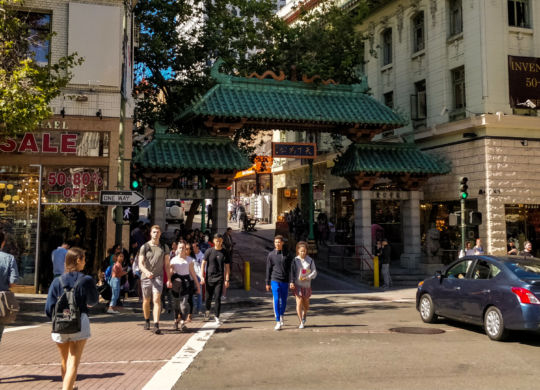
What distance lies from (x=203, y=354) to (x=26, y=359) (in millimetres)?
2719

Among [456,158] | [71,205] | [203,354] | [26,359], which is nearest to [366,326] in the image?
[203,354]

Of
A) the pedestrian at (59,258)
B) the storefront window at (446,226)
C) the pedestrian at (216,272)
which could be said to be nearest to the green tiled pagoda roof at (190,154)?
the pedestrian at (59,258)

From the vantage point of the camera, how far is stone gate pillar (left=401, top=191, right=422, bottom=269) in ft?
69.8

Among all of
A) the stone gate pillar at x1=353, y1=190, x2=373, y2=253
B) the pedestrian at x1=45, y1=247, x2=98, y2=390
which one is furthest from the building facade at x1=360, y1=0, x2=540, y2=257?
the pedestrian at x1=45, y1=247, x2=98, y2=390

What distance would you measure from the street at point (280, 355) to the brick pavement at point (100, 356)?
0.05 ft

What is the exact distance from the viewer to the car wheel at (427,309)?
37.4ft

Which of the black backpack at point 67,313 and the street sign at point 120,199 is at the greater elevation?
the street sign at point 120,199

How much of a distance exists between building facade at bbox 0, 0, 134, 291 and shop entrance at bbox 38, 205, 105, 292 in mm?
30

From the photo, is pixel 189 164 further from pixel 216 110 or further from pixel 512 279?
pixel 512 279

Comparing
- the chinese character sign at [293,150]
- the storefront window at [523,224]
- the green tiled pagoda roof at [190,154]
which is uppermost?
the chinese character sign at [293,150]

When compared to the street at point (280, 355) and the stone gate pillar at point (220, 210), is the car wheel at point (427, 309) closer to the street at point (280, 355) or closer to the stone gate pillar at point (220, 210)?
the street at point (280, 355)

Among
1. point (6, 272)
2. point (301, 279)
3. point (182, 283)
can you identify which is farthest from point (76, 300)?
point (301, 279)

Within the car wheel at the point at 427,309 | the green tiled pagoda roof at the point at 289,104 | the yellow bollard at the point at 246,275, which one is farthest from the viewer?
the green tiled pagoda roof at the point at 289,104

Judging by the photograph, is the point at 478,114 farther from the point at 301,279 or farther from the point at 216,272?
the point at 216,272
